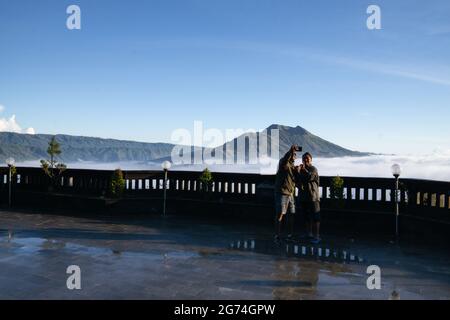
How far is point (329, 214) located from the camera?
412 inches

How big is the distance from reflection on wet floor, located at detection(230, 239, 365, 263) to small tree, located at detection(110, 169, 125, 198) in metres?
5.54

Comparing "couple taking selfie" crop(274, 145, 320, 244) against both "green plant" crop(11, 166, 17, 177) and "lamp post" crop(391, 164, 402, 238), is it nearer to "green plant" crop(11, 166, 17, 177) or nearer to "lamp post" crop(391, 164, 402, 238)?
"lamp post" crop(391, 164, 402, 238)

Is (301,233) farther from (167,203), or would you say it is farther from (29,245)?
(29,245)

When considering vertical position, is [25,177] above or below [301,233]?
above

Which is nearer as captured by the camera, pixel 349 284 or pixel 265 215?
pixel 349 284

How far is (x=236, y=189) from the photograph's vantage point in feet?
39.8

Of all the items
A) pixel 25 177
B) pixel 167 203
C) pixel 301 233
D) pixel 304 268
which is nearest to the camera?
pixel 304 268

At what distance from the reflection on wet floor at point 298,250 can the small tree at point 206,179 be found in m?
3.89

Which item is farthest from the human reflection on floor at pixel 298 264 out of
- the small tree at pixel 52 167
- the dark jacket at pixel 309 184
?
the small tree at pixel 52 167

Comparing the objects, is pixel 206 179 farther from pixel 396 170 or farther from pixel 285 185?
pixel 396 170

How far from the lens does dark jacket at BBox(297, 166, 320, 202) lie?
28.1ft
